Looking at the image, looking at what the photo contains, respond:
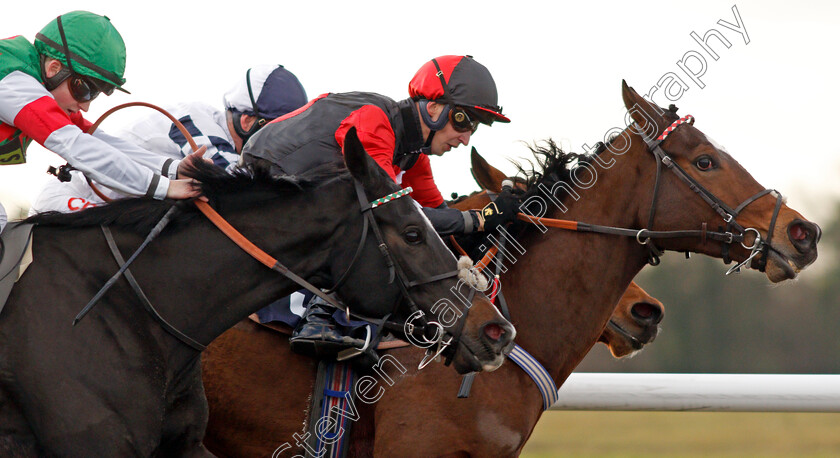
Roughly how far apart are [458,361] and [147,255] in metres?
1.15

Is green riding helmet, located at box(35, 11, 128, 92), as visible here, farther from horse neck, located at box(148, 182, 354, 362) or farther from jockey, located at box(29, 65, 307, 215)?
jockey, located at box(29, 65, 307, 215)

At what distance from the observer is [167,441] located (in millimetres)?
3096

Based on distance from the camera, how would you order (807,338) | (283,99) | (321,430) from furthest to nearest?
(807,338) < (283,99) < (321,430)

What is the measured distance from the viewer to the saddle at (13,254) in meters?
2.86

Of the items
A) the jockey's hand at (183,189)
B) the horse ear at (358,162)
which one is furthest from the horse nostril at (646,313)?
the jockey's hand at (183,189)

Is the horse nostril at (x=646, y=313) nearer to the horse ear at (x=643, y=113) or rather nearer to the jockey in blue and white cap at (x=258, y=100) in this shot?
the horse ear at (x=643, y=113)

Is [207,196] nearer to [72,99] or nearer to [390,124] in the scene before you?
[72,99]

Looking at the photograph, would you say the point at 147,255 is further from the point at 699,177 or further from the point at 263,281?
the point at 699,177

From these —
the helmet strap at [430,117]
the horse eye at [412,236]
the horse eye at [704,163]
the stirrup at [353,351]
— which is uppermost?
the horse eye at [704,163]

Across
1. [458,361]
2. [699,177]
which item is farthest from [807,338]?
[458,361]

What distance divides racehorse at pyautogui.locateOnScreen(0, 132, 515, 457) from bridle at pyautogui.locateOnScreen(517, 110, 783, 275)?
1232mm

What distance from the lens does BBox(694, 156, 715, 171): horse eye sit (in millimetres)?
4137

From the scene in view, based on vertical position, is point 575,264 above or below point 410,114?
below

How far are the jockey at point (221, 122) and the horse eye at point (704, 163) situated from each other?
2.17 meters
